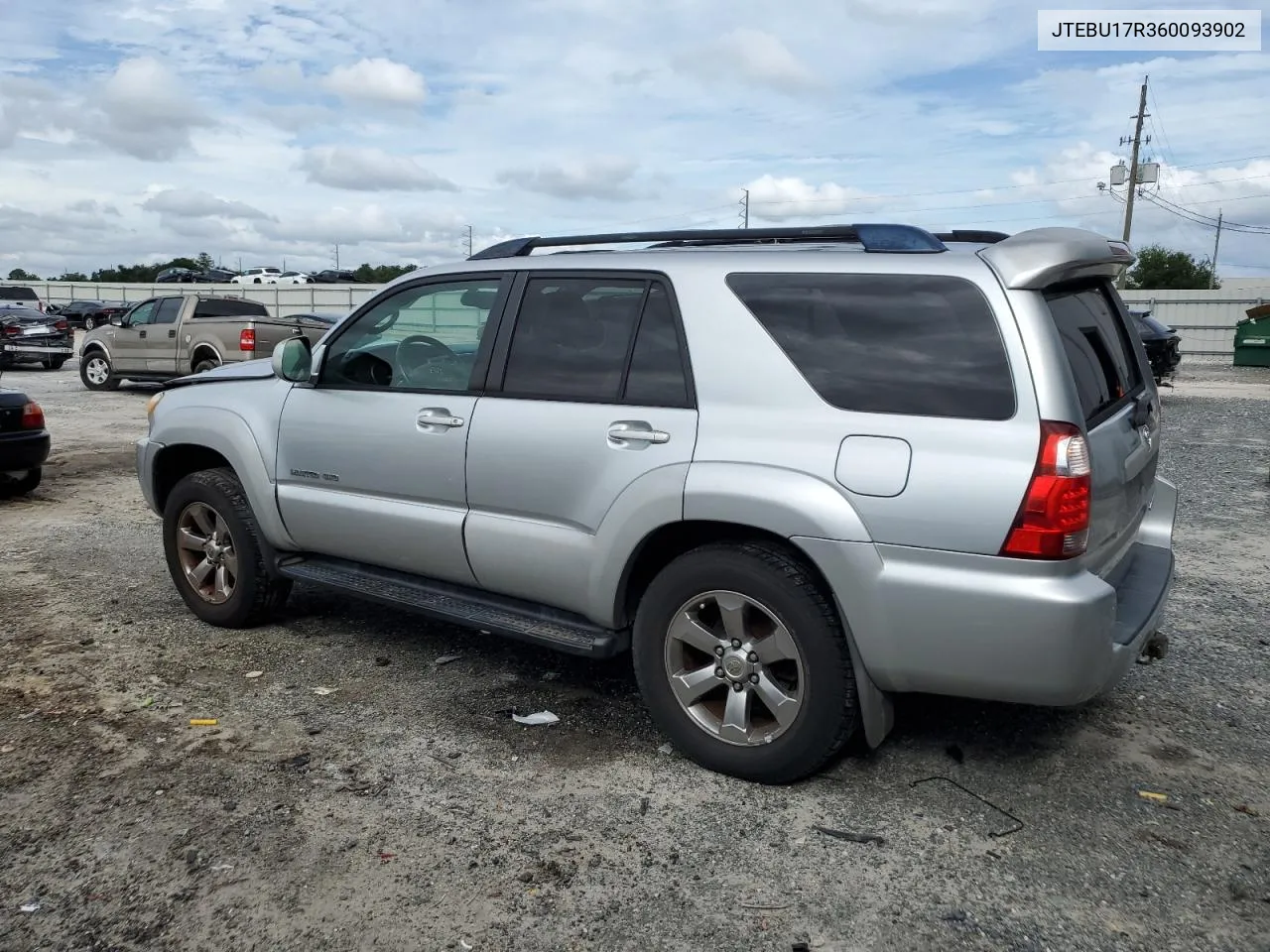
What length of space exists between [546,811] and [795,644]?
3.25 feet

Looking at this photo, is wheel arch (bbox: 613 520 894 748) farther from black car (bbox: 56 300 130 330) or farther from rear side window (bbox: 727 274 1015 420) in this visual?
black car (bbox: 56 300 130 330)

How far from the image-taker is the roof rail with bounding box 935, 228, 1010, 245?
12.3 feet

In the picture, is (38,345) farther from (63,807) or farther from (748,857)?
(748,857)

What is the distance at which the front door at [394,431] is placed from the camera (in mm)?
4344

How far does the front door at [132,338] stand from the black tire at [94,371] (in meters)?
0.47

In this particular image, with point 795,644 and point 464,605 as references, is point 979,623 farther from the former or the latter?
point 464,605

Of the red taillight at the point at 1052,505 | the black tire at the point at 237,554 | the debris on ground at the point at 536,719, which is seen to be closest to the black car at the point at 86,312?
the black tire at the point at 237,554

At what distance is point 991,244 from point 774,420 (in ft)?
3.14

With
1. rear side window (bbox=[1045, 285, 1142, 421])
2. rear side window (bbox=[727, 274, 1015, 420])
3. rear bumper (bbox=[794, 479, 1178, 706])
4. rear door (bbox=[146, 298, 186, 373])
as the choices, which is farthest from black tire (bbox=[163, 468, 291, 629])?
rear door (bbox=[146, 298, 186, 373])

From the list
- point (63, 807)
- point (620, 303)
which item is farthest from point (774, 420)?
point (63, 807)

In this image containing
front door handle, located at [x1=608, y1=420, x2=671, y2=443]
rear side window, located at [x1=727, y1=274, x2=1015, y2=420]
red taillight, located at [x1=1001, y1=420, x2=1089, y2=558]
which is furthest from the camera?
front door handle, located at [x1=608, y1=420, x2=671, y2=443]

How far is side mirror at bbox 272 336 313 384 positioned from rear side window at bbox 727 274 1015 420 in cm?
230

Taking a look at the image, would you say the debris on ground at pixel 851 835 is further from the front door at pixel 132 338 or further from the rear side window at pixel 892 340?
the front door at pixel 132 338

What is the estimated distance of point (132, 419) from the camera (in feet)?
48.8
